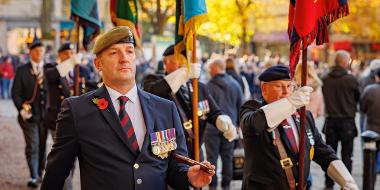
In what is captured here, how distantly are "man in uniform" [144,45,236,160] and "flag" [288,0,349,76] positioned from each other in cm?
170

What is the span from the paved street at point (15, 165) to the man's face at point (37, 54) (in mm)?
1911

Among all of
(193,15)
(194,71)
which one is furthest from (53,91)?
(193,15)

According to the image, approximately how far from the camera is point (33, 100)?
397 inches

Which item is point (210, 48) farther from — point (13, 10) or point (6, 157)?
point (6, 157)

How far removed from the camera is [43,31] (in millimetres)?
28219

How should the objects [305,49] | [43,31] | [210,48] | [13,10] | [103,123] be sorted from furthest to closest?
1. [210,48]
2. [13,10]
3. [43,31]
4. [305,49]
5. [103,123]

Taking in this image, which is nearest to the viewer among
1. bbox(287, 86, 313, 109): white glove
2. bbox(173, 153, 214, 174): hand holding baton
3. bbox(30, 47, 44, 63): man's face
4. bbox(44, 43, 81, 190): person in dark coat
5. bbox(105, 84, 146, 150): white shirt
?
bbox(173, 153, 214, 174): hand holding baton

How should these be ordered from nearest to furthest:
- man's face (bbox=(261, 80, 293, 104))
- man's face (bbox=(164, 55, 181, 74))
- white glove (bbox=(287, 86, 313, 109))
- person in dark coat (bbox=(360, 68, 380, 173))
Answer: white glove (bbox=(287, 86, 313, 109)) < man's face (bbox=(261, 80, 293, 104)) < man's face (bbox=(164, 55, 181, 74)) < person in dark coat (bbox=(360, 68, 380, 173))

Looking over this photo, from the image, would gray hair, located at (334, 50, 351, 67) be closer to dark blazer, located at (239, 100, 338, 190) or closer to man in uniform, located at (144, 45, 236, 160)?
man in uniform, located at (144, 45, 236, 160)

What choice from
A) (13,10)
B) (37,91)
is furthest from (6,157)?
(13,10)

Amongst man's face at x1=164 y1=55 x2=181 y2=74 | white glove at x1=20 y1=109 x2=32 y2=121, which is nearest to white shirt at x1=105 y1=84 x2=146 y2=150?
man's face at x1=164 y1=55 x2=181 y2=74

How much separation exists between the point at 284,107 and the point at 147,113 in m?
1.41

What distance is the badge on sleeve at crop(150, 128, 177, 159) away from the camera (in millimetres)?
3896

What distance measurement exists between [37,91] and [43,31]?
1870 cm
